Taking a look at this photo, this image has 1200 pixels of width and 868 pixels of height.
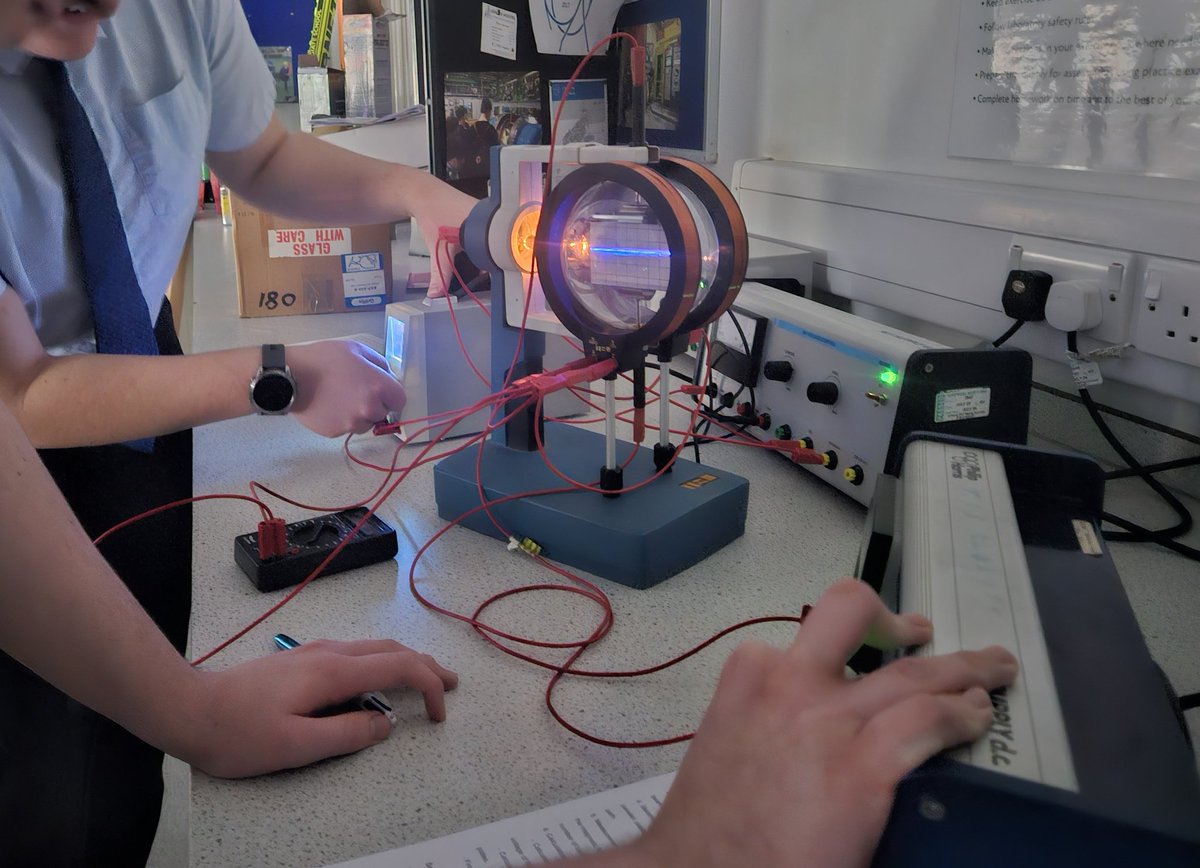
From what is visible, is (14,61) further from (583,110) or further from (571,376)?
(583,110)

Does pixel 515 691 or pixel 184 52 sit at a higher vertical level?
pixel 184 52

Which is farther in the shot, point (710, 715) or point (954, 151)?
point (954, 151)

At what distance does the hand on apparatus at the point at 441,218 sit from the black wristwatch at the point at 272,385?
0.29 m

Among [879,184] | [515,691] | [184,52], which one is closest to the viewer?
[515,691]

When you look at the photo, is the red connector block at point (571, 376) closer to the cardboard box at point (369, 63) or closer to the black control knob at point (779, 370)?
the black control knob at point (779, 370)

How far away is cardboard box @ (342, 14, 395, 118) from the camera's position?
240 centimetres

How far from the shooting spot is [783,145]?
170cm

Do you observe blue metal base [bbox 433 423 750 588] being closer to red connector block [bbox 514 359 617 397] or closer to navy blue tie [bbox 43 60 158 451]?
red connector block [bbox 514 359 617 397]

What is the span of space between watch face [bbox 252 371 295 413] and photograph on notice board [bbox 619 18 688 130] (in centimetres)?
103

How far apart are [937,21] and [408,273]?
1.33 meters

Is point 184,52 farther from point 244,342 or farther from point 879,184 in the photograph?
point 879,184

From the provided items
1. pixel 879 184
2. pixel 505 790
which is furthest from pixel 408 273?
pixel 505 790

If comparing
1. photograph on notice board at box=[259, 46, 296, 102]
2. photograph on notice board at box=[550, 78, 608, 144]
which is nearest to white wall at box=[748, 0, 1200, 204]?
photograph on notice board at box=[550, 78, 608, 144]

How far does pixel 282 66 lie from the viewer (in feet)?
13.4
